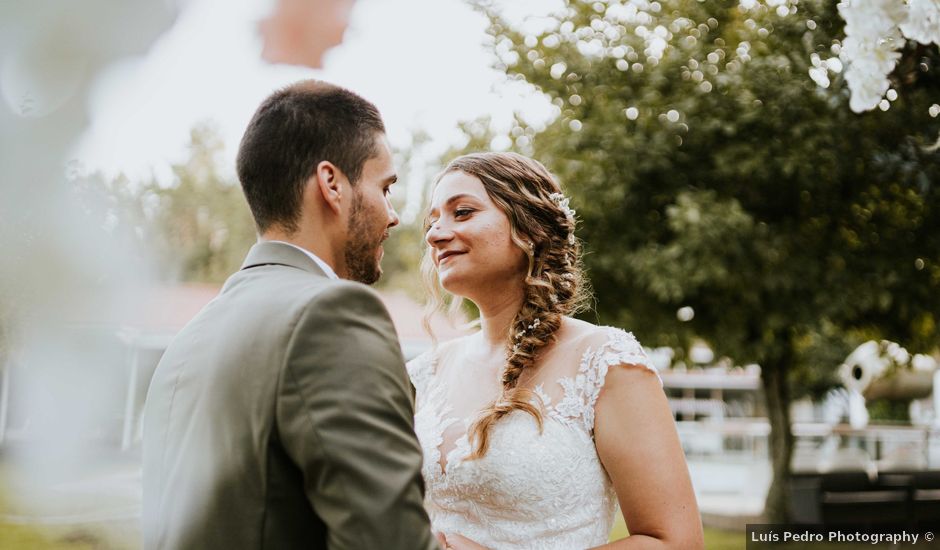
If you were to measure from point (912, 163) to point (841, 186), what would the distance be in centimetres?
220

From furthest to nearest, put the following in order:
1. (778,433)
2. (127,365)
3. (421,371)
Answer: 1. (778,433)
2. (127,365)
3. (421,371)

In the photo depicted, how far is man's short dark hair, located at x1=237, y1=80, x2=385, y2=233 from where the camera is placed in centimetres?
150

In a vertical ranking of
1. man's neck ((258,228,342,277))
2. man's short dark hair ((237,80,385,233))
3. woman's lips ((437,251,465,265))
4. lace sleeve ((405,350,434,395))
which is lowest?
lace sleeve ((405,350,434,395))

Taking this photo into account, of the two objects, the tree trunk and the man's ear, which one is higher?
the man's ear

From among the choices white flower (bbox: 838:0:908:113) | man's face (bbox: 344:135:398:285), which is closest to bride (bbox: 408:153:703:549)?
man's face (bbox: 344:135:398:285)

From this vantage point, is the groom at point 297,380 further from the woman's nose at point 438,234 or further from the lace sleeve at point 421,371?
the lace sleeve at point 421,371

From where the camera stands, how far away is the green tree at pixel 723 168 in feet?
21.4

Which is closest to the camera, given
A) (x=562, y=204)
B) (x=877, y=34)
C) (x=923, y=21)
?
(x=562, y=204)

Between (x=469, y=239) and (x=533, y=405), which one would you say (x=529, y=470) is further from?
(x=469, y=239)

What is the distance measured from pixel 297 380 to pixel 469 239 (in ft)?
3.57

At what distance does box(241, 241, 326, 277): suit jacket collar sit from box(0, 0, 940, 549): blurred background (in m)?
0.84

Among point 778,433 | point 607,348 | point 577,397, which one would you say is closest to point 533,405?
point 577,397

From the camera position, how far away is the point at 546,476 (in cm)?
212

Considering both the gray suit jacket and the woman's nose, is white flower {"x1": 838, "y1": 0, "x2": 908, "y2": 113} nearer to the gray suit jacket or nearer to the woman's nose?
the woman's nose
